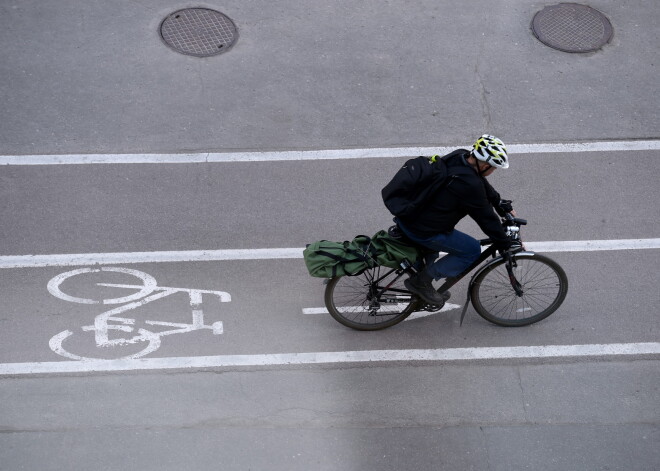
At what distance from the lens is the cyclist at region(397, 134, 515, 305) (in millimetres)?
6070

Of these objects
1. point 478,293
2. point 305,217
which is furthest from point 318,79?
point 478,293

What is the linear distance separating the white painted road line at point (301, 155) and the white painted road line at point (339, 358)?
263cm

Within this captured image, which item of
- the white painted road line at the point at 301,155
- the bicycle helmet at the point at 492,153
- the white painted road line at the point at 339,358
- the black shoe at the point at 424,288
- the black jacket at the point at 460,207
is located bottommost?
the white painted road line at the point at 339,358

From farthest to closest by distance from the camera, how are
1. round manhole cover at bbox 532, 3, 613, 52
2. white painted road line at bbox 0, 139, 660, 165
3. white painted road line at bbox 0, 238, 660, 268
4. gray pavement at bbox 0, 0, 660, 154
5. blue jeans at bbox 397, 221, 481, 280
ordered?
round manhole cover at bbox 532, 3, 613, 52 < gray pavement at bbox 0, 0, 660, 154 < white painted road line at bbox 0, 139, 660, 165 < white painted road line at bbox 0, 238, 660, 268 < blue jeans at bbox 397, 221, 481, 280

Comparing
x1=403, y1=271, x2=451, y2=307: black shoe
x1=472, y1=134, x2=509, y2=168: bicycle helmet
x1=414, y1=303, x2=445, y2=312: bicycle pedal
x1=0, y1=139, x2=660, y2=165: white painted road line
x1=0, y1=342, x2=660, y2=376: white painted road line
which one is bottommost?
x1=0, y1=342, x2=660, y2=376: white painted road line

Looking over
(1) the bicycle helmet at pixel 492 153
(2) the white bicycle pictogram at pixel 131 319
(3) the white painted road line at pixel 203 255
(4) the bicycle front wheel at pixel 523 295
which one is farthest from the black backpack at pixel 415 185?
(2) the white bicycle pictogram at pixel 131 319

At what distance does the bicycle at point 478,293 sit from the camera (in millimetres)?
6962

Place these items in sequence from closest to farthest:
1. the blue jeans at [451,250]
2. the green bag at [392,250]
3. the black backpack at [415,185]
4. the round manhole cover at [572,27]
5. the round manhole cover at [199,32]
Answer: the black backpack at [415,185] < the blue jeans at [451,250] < the green bag at [392,250] < the round manhole cover at [199,32] < the round manhole cover at [572,27]

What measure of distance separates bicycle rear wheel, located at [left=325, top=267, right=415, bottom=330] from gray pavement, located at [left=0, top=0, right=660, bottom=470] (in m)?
0.16

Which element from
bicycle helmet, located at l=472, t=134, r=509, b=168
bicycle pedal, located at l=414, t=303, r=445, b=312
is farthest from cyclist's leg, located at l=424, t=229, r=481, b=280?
bicycle helmet, located at l=472, t=134, r=509, b=168

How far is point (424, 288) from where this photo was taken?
7020 millimetres

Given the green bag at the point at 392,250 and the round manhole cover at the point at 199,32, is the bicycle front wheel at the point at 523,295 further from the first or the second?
the round manhole cover at the point at 199,32

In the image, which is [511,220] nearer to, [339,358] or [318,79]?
[339,358]

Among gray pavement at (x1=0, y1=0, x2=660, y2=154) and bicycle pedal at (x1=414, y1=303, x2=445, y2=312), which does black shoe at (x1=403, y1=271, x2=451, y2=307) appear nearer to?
A: bicycle pedal at (x1=414, y1=303, x2=445, y2=312)
